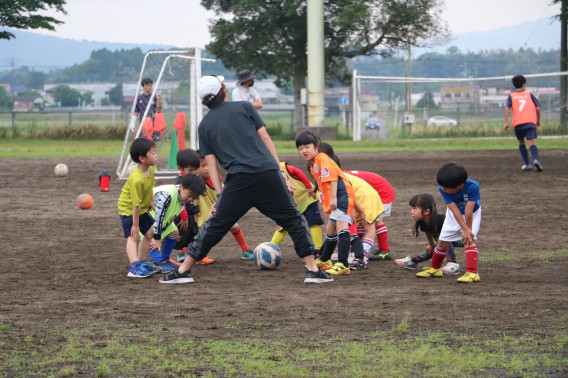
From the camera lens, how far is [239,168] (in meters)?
7.18

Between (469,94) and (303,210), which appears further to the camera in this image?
(469,94)

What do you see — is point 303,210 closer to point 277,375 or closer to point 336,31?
point 277,375

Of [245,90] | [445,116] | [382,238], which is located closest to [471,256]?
[382,238]

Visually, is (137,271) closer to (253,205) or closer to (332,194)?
(253,205)

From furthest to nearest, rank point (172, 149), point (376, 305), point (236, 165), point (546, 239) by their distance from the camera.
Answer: point (172, 149) → point (546, 239) → point (236, 165) → point (376, 305)

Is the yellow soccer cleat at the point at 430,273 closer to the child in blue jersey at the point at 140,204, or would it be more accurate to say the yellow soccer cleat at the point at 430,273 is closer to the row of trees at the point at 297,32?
the child in blue jersey at the point at 140,204

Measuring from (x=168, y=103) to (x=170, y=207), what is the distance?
11.1 m

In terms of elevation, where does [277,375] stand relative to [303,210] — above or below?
below

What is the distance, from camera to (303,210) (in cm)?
874

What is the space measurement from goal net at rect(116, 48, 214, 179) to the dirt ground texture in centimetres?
473

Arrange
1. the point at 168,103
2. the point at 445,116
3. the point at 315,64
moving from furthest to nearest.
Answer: the point at 445,116 → the point at 315,64 → the point at 168,103

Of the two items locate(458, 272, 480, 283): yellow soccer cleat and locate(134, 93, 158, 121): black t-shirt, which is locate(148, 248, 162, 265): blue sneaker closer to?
locate(458, 272, 480, 283): yellow soccer cleat

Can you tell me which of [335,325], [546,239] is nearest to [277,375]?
[335,325]

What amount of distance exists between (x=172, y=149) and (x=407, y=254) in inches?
421
